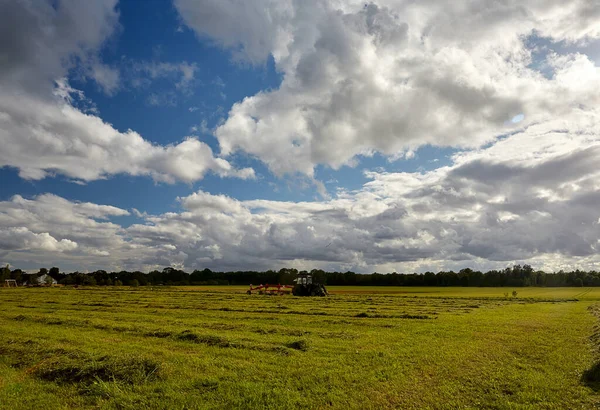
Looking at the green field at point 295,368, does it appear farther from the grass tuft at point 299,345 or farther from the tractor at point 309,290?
the tractor at point 309,290

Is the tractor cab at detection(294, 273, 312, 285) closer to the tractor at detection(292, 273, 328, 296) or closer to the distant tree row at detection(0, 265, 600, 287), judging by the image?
the tractor at detection(292, 273, 328, 296)

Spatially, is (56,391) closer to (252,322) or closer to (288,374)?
(288,374)

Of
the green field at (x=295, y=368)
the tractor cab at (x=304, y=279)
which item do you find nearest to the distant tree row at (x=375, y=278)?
the tractor cab at (x=304, y=279)

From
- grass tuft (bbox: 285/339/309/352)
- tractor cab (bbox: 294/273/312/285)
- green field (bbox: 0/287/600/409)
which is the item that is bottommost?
green field (bbox: 0/287/600/409)

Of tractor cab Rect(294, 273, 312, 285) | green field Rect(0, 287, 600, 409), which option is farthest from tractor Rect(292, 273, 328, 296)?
green field Rect(0, 287, 600, 409)

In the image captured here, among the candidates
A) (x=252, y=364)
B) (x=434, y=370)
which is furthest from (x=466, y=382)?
(x=252, y=364)

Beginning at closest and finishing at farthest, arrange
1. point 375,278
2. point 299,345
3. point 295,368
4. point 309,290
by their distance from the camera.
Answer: point 295,368, point 299,345, point 309,290, point 375,278

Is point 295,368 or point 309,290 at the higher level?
point 309,290

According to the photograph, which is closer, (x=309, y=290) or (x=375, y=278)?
(x=309, y=290)

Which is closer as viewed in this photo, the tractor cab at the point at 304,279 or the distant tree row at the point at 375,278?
the tractor cab at the point at 304,279

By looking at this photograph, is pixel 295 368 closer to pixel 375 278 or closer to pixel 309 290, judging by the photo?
pixel 309 290

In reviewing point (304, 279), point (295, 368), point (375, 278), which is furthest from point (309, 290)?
point (375, 278)

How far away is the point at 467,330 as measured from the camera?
22.0 metres

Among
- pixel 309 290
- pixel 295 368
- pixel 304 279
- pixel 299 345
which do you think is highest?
pixel 304 279
